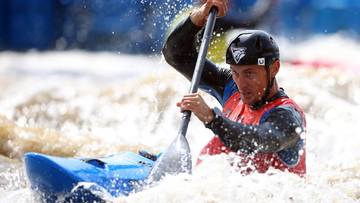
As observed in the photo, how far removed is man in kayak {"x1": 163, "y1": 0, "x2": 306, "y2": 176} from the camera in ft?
14.4

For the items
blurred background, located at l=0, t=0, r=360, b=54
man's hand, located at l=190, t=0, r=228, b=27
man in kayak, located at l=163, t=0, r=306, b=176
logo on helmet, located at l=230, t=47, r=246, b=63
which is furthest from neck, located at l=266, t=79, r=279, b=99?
blurred background, located at l=0, t=0, r=360, b=54

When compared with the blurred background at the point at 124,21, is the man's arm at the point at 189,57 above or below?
below

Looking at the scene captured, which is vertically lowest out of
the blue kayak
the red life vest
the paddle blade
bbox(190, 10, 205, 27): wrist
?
the blue kayak

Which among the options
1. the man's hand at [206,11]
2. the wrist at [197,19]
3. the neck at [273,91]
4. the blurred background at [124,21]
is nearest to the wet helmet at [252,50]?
the neck at [273,91]

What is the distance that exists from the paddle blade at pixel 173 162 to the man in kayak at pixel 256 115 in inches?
9.3

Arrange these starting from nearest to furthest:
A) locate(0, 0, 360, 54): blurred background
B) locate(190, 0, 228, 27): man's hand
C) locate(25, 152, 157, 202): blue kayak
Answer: locate(25, 152, 157, 202): blue kayak, locate(190, 0, 228, 27): man's hand, locate(0, 0, 360, 54): blurred background

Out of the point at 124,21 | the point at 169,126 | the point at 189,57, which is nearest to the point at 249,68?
the point at 189,57

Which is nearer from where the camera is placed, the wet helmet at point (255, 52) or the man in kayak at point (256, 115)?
the man in kayak at point (256, 115)

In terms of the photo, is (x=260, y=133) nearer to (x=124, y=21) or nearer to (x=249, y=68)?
(x=249, y=68)

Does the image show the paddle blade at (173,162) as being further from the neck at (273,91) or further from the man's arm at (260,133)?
the neck at (273,91)

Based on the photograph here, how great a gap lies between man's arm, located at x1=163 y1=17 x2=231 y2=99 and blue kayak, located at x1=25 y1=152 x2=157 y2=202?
2.84 feet

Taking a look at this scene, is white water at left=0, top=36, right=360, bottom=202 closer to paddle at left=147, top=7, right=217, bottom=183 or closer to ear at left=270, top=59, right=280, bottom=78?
paddle at left=147, top=7, right=217, bottom=183

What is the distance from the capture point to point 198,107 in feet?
14.4

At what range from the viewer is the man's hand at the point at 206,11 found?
5.04 m
